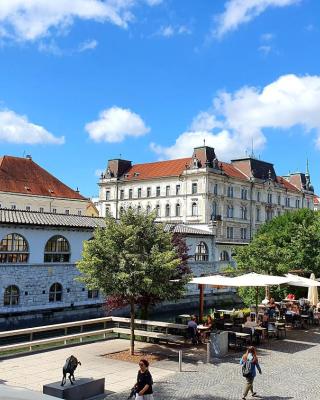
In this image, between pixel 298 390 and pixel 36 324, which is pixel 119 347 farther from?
pixel 36 324

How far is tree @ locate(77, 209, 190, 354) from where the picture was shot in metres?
19.1

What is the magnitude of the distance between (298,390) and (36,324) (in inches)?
959

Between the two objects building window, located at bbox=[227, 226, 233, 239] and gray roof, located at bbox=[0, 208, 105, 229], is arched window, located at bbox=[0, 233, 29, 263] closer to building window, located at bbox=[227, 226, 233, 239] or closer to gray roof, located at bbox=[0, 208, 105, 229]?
gray roof, located at bbox=[0, 208, 105, 229]

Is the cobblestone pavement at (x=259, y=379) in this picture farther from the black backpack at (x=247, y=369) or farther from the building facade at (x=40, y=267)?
the building facade at (x=40, y=267)

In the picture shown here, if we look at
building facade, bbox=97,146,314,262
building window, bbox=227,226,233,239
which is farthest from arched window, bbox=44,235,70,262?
building window, bbox=227,226,233,239

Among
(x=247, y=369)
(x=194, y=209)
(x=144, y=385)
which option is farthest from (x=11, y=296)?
(x=194, y=209)

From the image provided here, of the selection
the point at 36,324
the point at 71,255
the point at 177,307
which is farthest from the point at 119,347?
the point at 177,307

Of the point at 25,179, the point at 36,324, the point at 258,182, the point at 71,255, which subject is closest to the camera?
the point at 36,324

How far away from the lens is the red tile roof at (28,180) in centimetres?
7388

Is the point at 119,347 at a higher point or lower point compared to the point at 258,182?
lower

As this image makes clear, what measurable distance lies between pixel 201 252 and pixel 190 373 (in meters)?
35.3

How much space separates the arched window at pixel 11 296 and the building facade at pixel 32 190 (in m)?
38.8

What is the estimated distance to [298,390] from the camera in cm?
1462

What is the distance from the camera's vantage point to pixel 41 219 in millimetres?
37469
